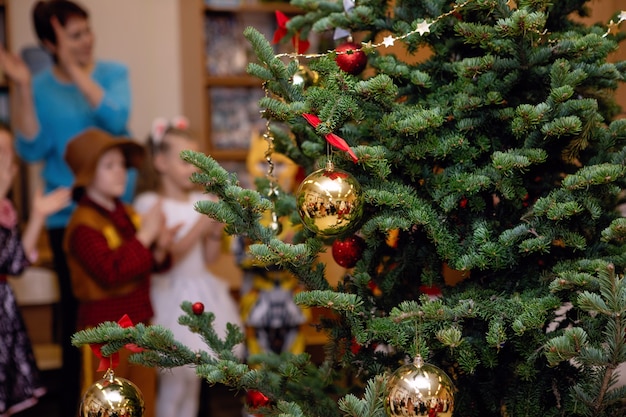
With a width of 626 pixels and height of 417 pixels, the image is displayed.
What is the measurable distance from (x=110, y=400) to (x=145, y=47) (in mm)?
3281

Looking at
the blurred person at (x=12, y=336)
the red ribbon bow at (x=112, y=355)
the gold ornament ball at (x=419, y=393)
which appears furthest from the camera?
the blurred person at (x=12, y=336)

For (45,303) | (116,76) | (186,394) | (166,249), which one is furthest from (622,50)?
(45,303)

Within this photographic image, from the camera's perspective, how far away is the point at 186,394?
9.36ft

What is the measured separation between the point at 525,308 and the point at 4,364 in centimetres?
179

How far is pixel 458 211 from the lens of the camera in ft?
4.15

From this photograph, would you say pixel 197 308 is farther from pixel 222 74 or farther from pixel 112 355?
pixel 222 74

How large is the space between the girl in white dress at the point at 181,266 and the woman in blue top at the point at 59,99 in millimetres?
254

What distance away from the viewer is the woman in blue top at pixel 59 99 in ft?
9.86

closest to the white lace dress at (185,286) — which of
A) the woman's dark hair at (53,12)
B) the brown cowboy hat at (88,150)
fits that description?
the brown cowboy hat at (88,150)

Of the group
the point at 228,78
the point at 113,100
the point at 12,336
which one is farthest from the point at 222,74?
the point at 12,336

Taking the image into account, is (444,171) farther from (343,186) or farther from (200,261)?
(200,261)

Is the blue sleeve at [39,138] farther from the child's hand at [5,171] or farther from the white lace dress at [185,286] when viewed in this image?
the white lace dress at [185,286]

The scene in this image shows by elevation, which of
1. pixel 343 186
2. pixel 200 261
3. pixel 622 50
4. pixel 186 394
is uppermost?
pixel 622 50

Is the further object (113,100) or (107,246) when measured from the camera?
(113,100)
